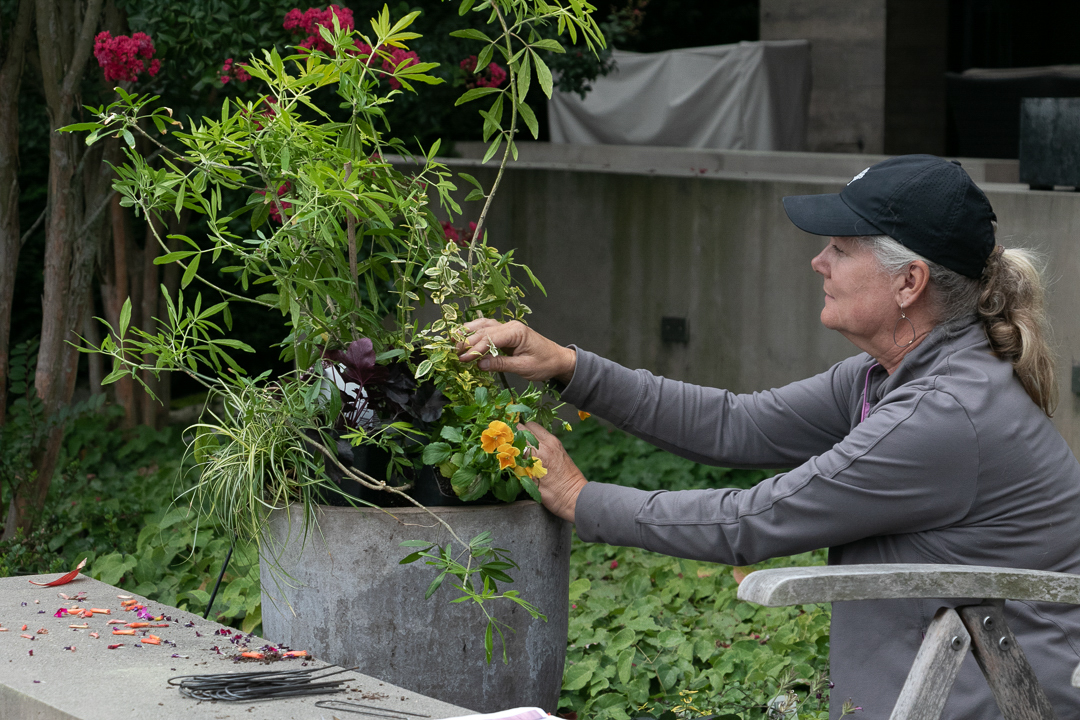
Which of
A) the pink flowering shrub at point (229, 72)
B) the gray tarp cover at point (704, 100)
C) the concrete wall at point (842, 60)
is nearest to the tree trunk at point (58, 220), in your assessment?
the pink flowering shrub at point (229, 72)

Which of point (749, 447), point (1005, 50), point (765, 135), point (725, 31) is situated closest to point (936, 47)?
point (765, 135)

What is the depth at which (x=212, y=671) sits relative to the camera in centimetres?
211

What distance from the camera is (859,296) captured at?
206cm

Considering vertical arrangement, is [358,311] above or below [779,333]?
above

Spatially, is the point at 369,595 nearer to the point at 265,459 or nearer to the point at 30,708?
the point at 265,459

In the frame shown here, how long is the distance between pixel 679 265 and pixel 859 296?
4.13 meters

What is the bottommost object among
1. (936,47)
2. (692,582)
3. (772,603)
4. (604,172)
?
(692,582)

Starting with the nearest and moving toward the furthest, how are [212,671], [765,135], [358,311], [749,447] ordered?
[212,671]
[358,311]
[749,447]
[765,135]

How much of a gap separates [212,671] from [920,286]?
1391 millimetres

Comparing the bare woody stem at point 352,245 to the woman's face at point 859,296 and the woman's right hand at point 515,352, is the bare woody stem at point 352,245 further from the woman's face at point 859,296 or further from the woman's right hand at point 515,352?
the woman's face at point 859,296

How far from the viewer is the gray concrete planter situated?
2193mm

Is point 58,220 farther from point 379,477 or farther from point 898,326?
point 898,326

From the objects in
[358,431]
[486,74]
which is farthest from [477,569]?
[486,74]

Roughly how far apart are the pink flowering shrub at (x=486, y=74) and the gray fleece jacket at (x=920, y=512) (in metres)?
2.65
